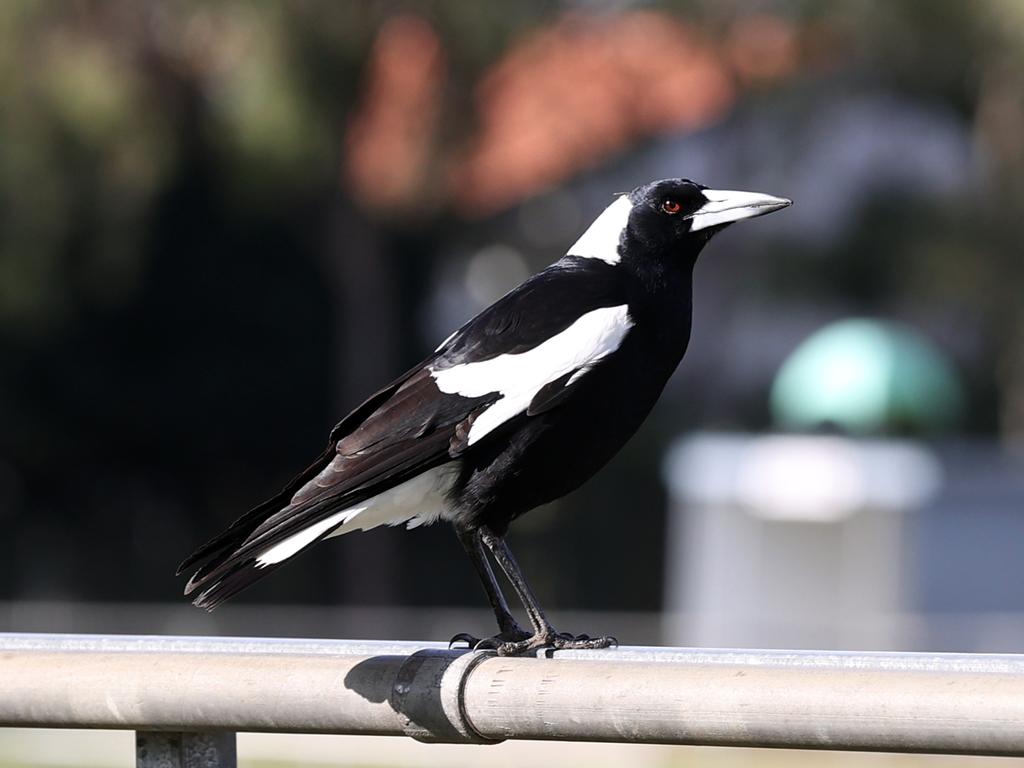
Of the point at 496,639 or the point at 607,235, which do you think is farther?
the point at 607,235

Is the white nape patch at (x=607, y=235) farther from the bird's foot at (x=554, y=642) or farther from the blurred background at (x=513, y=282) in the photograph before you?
the blurred background at (x=513, y=282)

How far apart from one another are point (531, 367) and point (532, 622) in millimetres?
488

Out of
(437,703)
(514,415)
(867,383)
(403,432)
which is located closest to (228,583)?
(403,432)

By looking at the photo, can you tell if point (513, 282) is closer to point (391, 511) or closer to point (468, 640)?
point (391, 511)

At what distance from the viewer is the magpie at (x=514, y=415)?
323cm

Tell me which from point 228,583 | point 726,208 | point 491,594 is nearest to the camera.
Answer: point 228,583

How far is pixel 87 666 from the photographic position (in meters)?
2.33

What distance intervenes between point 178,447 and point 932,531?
9.59m

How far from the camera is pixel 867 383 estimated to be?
15.9m

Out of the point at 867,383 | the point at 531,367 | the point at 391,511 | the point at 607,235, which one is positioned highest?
the point at 867,383

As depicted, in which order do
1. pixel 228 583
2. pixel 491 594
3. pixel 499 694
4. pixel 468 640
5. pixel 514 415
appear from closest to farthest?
pixel 499 694 < pixel 228 583 < pixel 468 640 < pixel 514 415 < pixel 491 594

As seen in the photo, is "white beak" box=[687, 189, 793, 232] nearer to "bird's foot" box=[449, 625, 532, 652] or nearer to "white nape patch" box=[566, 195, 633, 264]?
"white nape patch" box=[566, 195, 633, 264]

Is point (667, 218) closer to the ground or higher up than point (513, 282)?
closer to the ground

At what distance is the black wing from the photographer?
290 cm
